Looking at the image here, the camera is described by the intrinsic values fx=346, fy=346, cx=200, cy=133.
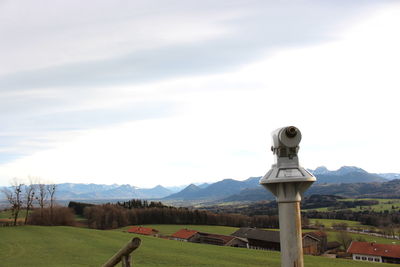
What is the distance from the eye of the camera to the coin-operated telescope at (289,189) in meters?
3.38

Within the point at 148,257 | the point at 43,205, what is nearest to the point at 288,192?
the point at 148,257

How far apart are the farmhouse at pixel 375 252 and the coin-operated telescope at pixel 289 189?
61386 millimetres

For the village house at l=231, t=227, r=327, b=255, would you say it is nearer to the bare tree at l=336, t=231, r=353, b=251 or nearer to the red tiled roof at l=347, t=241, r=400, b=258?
the red tiled roof at l=347, t=241, r=400, b=258

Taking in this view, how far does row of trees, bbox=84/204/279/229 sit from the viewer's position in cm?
8719

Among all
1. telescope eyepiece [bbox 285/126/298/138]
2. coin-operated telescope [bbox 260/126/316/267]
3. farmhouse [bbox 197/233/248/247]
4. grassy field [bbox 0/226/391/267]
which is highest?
telescope eyepiece [bbox 285/126/298/138]

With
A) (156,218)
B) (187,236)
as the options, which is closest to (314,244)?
(187,236)

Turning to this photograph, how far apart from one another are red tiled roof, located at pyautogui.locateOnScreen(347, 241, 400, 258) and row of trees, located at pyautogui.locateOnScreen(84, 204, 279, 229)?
134 feet

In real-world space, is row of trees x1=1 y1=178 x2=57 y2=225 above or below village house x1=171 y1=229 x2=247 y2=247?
above

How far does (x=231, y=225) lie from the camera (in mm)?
98500

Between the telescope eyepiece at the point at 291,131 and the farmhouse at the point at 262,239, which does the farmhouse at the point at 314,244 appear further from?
the telescope eyepiece at the point at 291,131

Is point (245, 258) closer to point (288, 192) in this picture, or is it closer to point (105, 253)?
point (105, 253)

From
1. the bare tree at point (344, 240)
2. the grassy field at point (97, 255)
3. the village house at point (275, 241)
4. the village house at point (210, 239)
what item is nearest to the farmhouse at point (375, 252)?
the village house at point (275, 241)

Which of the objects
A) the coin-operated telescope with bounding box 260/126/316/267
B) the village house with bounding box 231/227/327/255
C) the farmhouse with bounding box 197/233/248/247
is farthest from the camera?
the farmhouse with bounding box 197/233/248/247

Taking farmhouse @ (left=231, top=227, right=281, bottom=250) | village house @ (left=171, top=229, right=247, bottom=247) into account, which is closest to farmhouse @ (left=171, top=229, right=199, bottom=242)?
village house @ (left=171, top=229, right=247, bottom=247)
